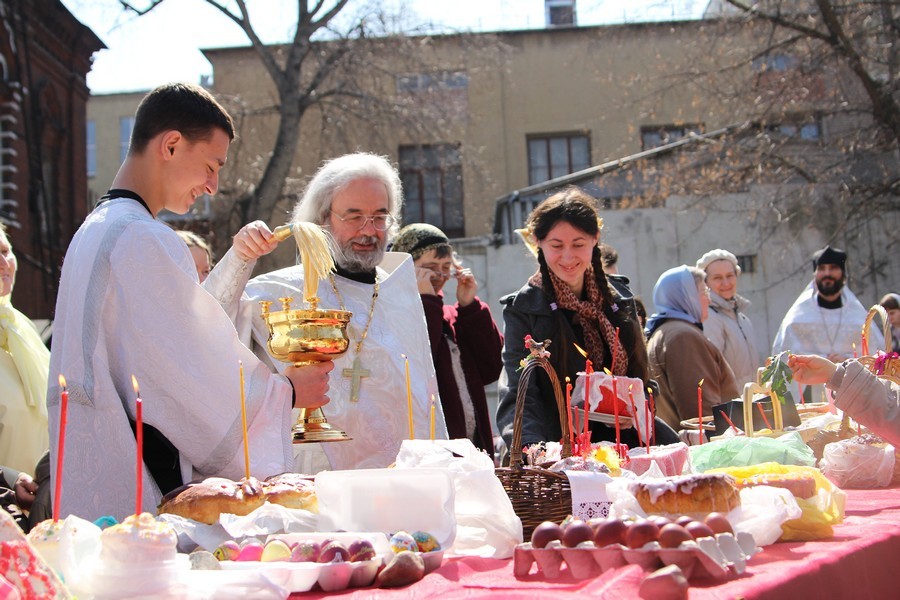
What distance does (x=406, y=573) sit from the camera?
1.90 m

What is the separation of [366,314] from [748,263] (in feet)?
44.3

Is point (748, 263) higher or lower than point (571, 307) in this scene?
higher

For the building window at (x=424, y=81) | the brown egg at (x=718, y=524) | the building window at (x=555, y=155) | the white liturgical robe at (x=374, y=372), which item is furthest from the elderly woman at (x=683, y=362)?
the building window at (x=555, y=155)

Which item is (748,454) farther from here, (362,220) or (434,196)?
(434,196)

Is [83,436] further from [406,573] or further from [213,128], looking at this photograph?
[406,573]

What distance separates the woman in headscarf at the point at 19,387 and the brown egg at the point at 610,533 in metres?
3.37

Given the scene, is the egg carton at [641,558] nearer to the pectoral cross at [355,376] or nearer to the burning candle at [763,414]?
the burning candle at [763,414]

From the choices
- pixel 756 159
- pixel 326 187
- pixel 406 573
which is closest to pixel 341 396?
pixel 326 187

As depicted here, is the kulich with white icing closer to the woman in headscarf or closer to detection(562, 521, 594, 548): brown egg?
detection(562, 521, 594, 548): brown egg

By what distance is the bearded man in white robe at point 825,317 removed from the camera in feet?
26.9

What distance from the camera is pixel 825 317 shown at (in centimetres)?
832

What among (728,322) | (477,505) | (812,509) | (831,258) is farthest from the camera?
(831,258)

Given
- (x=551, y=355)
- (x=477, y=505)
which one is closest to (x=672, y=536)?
(x=477, y=505)

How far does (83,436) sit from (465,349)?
296 centimetres
